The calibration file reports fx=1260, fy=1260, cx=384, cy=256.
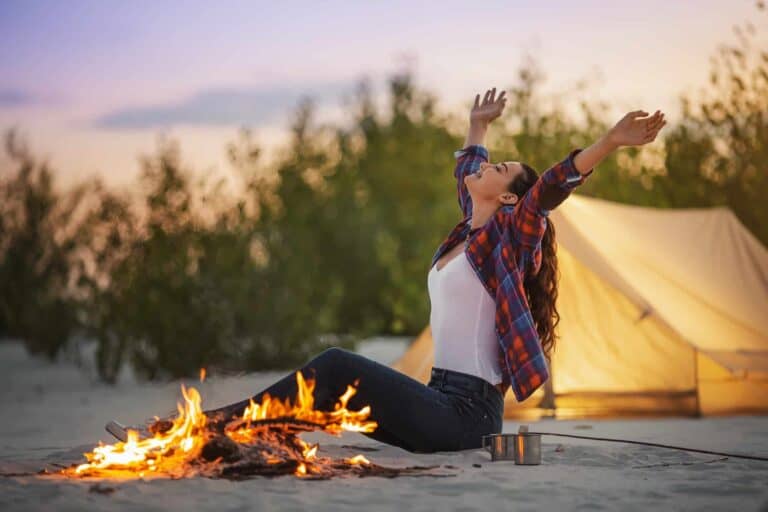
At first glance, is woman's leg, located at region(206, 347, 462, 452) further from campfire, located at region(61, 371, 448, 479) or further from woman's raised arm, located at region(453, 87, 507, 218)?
woman's raised arm, located at region(453, 87, 507, 218)

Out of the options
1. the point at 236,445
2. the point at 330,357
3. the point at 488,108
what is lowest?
the point at 236,445

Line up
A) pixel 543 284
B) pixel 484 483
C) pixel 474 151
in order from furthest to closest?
pixel 474 151
pixel 543 284
pixel 484 483

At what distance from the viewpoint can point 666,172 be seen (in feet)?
47.7

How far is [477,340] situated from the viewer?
15.3ft

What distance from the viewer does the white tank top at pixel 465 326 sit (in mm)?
4656

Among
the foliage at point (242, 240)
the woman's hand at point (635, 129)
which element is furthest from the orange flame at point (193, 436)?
the foliage at point (242, 240)

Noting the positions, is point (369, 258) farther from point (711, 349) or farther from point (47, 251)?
point (711, 349)

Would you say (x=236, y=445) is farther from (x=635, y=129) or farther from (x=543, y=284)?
(x=635, y=129)

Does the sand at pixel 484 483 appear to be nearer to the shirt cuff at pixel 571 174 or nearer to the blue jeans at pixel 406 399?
the blue jeans at pixel 406 399

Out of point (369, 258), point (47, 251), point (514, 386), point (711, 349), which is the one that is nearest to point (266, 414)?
point (514, 386)

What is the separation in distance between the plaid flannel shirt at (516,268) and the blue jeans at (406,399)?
0.53ft

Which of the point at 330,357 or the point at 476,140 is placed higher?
the point at 476,140

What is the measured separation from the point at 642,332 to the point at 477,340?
3.78 m

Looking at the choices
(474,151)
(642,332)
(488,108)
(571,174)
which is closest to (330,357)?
(571,174)
